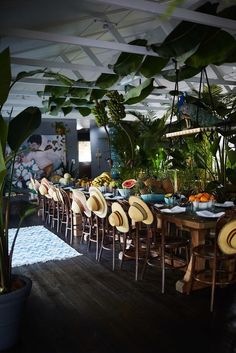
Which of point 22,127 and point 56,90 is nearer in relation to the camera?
point 22,127

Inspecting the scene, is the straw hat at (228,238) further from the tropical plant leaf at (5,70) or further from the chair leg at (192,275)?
the tropical plant leaf at (5,70)

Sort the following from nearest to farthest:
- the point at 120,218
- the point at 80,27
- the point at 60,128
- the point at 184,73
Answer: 1. the point at 120,218
2. the point at 184,73
3. the point at 80,27
4. the point at 60,128

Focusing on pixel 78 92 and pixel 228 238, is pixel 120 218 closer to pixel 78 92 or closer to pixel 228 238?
pixel 228 238

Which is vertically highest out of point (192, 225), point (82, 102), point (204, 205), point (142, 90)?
point (82, 102)

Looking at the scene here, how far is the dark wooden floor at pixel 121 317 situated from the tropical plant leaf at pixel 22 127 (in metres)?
1.50

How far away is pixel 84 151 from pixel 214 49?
1020 cm

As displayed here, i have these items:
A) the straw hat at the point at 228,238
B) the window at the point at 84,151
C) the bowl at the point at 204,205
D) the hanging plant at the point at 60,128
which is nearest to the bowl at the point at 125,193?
the bowl at the point at 204,205

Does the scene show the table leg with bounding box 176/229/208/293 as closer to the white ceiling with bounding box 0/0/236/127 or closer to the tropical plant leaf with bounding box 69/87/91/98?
the white ceiling with bounding box 0/0/236/127

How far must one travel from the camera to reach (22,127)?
2461 millimetres

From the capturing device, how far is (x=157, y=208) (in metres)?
3.77

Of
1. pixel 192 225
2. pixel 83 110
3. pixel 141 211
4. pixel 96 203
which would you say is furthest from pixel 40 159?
pixel 192 225

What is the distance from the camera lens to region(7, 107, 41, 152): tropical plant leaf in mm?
2436

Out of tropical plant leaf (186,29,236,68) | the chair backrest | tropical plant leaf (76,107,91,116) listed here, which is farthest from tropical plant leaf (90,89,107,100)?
the chair backrest

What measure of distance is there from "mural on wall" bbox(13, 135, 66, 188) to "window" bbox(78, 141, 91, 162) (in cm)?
208
